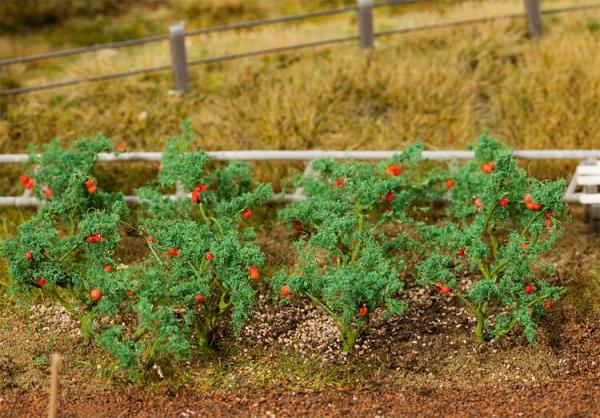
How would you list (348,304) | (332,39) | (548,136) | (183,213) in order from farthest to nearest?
(332,39)
(548,136)
(183,213)
(348,304)

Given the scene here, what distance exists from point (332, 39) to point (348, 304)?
16.3ft

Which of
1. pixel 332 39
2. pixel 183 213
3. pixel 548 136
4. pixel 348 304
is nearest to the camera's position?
pixel 348 304

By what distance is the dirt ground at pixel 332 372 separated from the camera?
265 inches

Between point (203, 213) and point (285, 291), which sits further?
point (203, 213)

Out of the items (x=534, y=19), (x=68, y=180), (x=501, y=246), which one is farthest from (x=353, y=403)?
(x=534, y=19)

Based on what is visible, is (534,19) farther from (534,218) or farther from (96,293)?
(96,293)

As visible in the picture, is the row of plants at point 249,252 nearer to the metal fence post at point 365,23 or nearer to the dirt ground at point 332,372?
the dirt ground at point 332,372

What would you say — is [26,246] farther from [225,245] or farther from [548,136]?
[548,136]

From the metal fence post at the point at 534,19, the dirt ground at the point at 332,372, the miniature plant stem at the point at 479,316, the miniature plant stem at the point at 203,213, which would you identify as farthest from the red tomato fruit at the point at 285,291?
the metal fence post at the point at 534,19

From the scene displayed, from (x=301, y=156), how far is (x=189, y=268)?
215 centimetres

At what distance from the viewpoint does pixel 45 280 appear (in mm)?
7082

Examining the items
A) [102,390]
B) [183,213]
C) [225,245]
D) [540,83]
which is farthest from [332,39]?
[102,390]

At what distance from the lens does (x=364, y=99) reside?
1038 centimetres

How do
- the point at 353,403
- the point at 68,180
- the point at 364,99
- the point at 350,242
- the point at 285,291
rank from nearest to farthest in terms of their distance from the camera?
the point at 353,403 → the point at 285,291 → the point at 350,242 → the point at 68,180 → the point at 364,99
